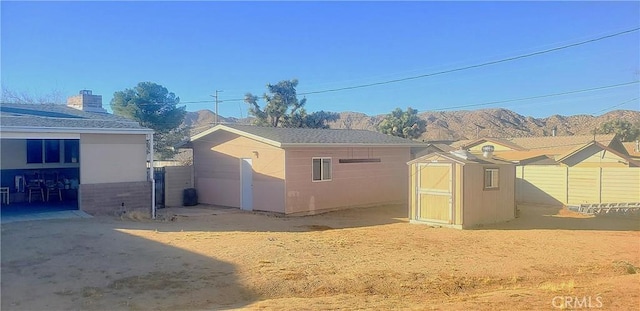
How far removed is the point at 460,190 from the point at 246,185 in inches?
310

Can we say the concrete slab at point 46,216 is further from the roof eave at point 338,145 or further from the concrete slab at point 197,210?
the roof eave at point 338,145

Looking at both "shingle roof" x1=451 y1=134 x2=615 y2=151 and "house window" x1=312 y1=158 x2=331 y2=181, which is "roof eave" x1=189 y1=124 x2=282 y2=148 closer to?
"house window" x1=312 y1=158 x2=331 y2=181

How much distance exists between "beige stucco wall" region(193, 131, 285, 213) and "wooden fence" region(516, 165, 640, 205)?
37.0 feet

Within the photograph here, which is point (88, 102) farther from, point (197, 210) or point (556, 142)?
point (556, 142)

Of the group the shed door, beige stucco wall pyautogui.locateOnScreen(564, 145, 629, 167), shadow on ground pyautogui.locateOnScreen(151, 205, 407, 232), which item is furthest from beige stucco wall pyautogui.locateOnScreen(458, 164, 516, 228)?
beige stucco wall pyautogui.locateOnScreen(564, 145, 629, 167)

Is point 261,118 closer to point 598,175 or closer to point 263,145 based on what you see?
point 263,145

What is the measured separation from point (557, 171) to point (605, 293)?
14.3 meters

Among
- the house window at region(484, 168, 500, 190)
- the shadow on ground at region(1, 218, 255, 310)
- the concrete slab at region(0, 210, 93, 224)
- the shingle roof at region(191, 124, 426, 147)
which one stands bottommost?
the shadow on ground at region(1, 218, 255, 310)

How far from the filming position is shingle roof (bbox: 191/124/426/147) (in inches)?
658

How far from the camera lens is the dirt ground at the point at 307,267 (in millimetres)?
6539

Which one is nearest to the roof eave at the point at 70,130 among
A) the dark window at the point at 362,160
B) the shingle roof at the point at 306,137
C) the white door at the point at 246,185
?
the shingle roof at the point at 306,137

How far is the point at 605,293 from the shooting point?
6805mm

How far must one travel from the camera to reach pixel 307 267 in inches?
335

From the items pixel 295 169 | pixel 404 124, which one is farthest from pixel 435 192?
pixel 404 124
